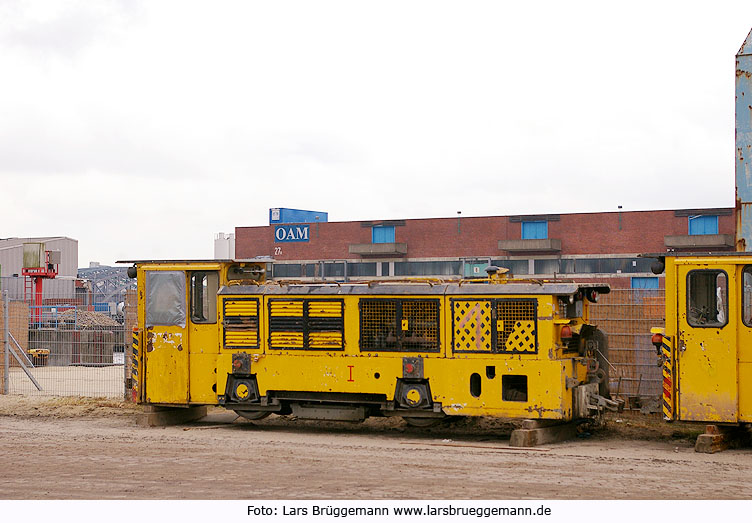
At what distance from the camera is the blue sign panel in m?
75.9

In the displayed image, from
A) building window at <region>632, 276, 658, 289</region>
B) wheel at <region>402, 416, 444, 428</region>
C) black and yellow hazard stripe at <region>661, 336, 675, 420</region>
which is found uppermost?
building window at <region>632, 276, 658, 289</region>

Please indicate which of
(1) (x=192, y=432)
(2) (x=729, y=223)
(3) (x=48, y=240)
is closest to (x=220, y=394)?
(1) (x=192, y=432)

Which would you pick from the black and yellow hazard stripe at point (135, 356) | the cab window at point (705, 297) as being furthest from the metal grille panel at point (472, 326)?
the black and yellow hazard stripe at point (135, 356)

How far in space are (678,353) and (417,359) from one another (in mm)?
3795

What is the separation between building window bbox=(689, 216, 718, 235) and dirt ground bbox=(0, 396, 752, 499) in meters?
48.9

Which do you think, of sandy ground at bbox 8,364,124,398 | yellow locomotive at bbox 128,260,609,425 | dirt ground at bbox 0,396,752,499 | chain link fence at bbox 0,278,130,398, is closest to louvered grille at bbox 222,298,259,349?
yellow locomotive at bbox 128,260,609,425

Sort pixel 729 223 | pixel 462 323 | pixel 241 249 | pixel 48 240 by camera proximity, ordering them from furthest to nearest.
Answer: pixel 241 249 < pixel 48 240 < pixel 729 223 < pixel 462 323

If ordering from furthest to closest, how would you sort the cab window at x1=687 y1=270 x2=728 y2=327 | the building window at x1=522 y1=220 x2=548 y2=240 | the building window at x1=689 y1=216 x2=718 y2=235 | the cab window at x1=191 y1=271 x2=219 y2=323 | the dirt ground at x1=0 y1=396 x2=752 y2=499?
the building window at x1=522 y1=220 x2=548 y2=240 < the building window at x1=689 y1=216 x2=718 y2=235 < the cab window at x1=191 y1=271 x2=219 y2=323 < the cab window at x1=687 y1=270 x2=728 y2=327 < the dirt ground at x1=0 y1=396 x2=752 y2=499

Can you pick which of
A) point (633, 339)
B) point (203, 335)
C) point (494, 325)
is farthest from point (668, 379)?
point (203, 335)

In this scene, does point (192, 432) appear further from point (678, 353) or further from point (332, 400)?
point (678, 353)

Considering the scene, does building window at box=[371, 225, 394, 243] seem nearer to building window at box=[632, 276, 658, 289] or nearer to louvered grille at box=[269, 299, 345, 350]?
building window at box=[632, 276, 658, 289]

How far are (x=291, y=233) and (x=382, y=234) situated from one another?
7862mm

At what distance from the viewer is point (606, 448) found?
13.7 meters

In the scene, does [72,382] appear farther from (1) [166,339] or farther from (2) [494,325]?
(2) [494,325]
